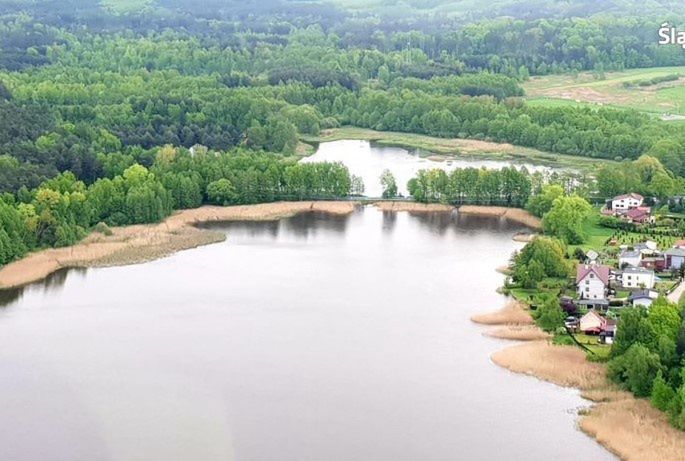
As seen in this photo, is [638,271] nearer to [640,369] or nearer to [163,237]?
[640,369]

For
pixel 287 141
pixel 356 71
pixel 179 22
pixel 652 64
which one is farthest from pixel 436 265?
A: pixel 179 22

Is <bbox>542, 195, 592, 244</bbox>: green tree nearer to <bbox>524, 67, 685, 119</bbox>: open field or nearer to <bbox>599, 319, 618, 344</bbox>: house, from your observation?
<bbox>599, 319, 618, 344</bbox>: house

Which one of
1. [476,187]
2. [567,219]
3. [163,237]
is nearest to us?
[567,219]

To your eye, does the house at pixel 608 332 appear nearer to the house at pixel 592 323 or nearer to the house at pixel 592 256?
the house at pixel 592 323

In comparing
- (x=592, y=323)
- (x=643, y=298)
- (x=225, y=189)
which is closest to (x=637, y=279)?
(x=643, y=298)

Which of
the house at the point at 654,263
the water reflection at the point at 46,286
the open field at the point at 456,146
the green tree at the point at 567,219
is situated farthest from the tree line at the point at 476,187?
the water reflection at the point at 46,286

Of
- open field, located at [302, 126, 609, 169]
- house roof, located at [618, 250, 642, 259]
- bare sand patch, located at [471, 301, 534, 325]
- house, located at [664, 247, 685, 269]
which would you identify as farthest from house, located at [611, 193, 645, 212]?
bare sand patch, located at [471, 301, 534, 325]
